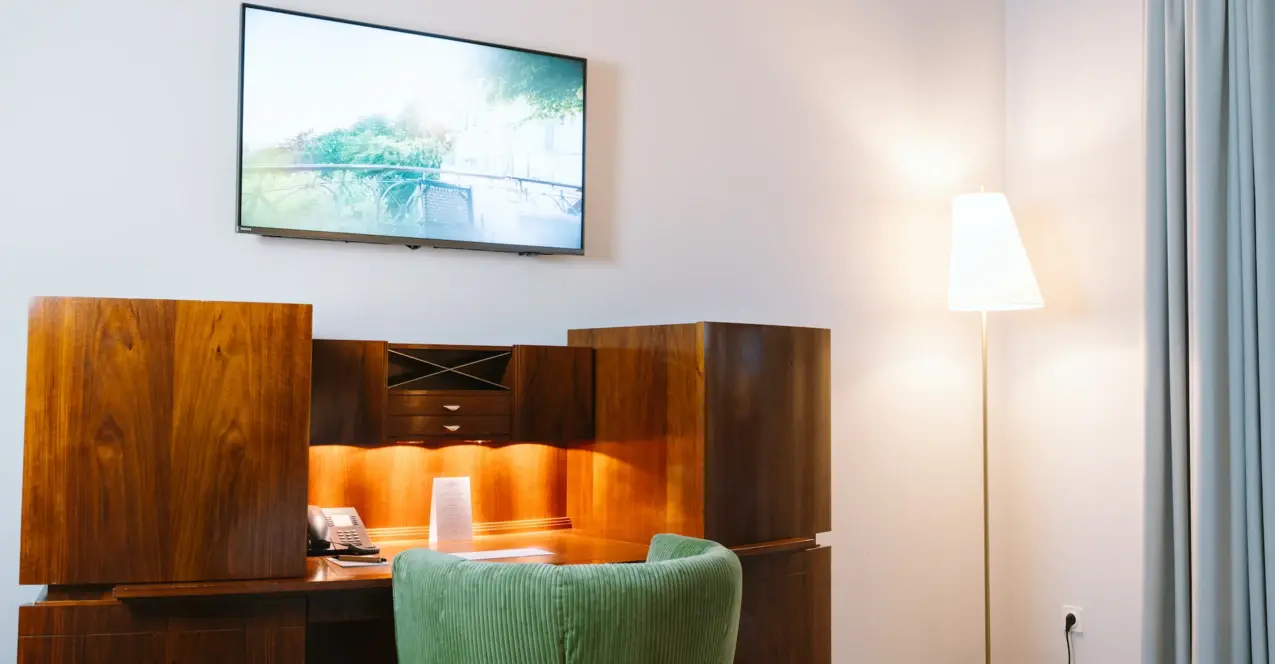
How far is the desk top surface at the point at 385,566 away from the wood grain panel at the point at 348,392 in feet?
0.97

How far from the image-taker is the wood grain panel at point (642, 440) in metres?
2.45

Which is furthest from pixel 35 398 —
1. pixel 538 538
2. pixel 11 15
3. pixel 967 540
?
pixel 967 540

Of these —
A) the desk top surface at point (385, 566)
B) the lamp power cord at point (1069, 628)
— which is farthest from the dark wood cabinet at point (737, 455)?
the lamp power cord at point (1069, 628)

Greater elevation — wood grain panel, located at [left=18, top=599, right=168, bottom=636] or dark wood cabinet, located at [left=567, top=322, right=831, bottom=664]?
dark wood cabinet, located at [left=567, top=322, right=831, bottom=664]

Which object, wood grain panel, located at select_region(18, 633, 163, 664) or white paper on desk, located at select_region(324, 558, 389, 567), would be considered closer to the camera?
wood grain panel, located at select_region(18, 633, 163, 664)

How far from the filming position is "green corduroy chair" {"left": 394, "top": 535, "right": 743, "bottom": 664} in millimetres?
1733

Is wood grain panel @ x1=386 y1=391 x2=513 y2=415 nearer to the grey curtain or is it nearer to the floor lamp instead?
the floor lamp

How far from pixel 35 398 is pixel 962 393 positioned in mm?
3017

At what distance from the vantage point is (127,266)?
2420mm

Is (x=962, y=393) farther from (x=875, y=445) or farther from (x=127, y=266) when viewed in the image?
(x=127, y=266)

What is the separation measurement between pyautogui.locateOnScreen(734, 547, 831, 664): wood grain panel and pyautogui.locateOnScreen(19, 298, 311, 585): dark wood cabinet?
3.48ft

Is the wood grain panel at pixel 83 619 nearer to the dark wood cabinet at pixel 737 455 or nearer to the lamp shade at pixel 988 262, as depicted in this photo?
the dark wood cabinet at pixel 737 455

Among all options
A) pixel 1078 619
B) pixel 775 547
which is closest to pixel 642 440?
pixel 775 547

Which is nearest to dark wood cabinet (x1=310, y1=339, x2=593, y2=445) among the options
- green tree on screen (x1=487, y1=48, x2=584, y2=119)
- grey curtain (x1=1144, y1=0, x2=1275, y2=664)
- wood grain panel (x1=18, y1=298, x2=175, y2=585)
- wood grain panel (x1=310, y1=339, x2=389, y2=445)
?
wood grain panel (x1=310, y1=339, x2=389, y2=445)
